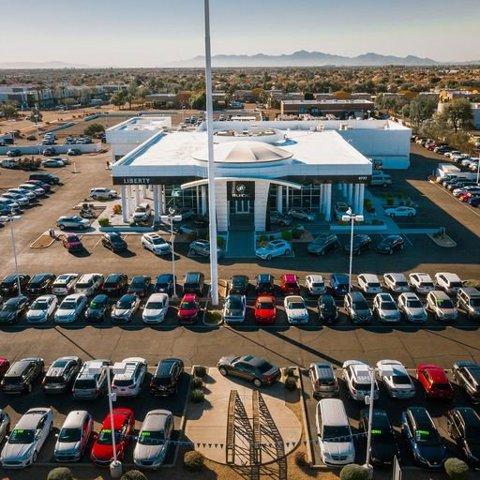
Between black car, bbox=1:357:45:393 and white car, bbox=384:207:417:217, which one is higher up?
white car, bbox=384:207:417:217

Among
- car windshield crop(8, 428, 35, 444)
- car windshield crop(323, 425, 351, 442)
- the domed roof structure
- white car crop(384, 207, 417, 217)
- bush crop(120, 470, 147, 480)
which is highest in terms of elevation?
the domed roof structure

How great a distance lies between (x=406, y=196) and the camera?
2482 inches

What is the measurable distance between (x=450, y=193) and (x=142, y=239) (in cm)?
3759

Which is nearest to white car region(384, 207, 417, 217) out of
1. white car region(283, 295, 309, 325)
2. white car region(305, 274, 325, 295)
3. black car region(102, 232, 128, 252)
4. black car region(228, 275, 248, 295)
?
white car region(305, 274, 325, 295)

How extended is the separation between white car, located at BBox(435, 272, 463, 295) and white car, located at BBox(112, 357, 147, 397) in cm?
2180

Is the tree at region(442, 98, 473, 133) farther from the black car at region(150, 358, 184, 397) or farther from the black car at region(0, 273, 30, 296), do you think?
the black car at region(150, 358, 184, 397)

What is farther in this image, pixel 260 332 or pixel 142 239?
pixel 142 239

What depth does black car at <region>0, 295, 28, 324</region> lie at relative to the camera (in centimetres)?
3428

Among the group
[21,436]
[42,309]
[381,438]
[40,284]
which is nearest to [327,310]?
[381,438]

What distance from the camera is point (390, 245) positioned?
4534 centimetres

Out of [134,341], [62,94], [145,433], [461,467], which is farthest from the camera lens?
[62,94]

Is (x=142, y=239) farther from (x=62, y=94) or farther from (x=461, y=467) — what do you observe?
(x=62, y=94)

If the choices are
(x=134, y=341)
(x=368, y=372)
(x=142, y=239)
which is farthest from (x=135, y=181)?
(x=368, y=372)

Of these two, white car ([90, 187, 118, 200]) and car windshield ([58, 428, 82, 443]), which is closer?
car windshield ([58, 428, 82, 443])
